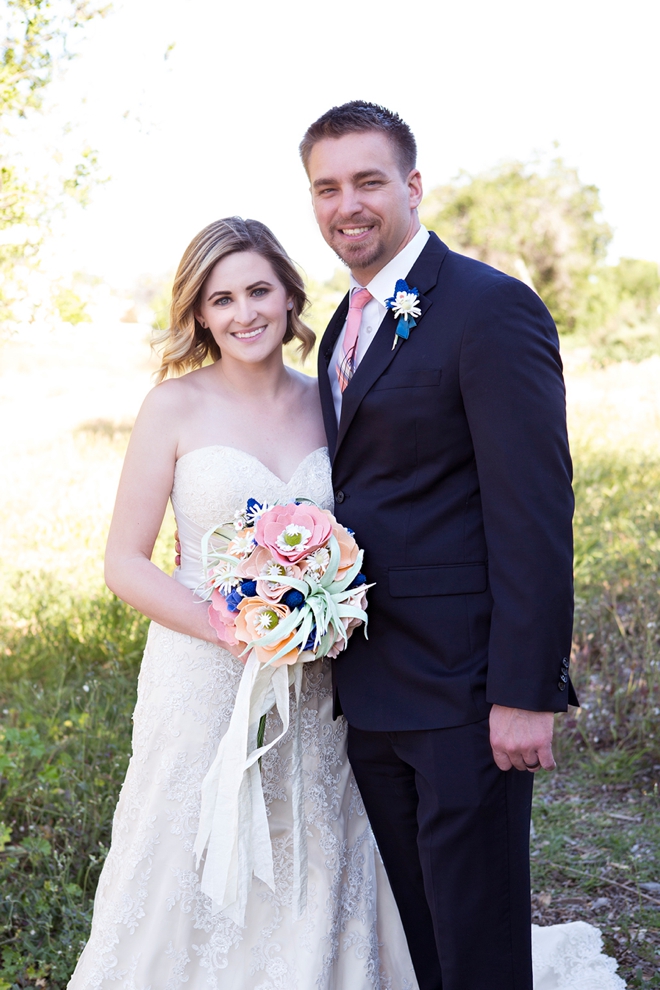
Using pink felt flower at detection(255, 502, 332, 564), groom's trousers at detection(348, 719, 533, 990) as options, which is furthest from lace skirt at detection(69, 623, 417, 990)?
pink felt flower at detection(255, 502, 332, 564)

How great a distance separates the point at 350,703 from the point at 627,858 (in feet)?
6.57

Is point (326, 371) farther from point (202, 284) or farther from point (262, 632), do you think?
point (262, 632)

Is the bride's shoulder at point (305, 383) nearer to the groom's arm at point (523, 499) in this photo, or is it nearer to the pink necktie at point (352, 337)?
the pink necktie at point (352, 337)

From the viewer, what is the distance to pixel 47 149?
5.57 metres

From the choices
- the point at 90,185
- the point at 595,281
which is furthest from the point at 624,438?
the point at 595,281

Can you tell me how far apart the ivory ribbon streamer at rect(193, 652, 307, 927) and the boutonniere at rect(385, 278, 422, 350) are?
99cm

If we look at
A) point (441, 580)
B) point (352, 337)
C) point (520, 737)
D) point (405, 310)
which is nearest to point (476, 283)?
point (405, 310)

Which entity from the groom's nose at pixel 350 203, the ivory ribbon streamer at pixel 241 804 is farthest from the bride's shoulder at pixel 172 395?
the ivory ribbon streamer at pixel 241 804

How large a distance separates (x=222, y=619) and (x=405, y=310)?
0.99 metres

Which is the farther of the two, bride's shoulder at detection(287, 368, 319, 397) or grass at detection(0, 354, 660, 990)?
grass at detection(0, 354, 660, 990)

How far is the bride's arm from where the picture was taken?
8.86ft

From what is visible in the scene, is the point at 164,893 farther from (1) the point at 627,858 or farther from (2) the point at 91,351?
(2) the point at 91,351

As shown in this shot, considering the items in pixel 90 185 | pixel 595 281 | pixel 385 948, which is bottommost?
pixel 385 948

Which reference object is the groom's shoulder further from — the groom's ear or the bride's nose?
the bride's nose
